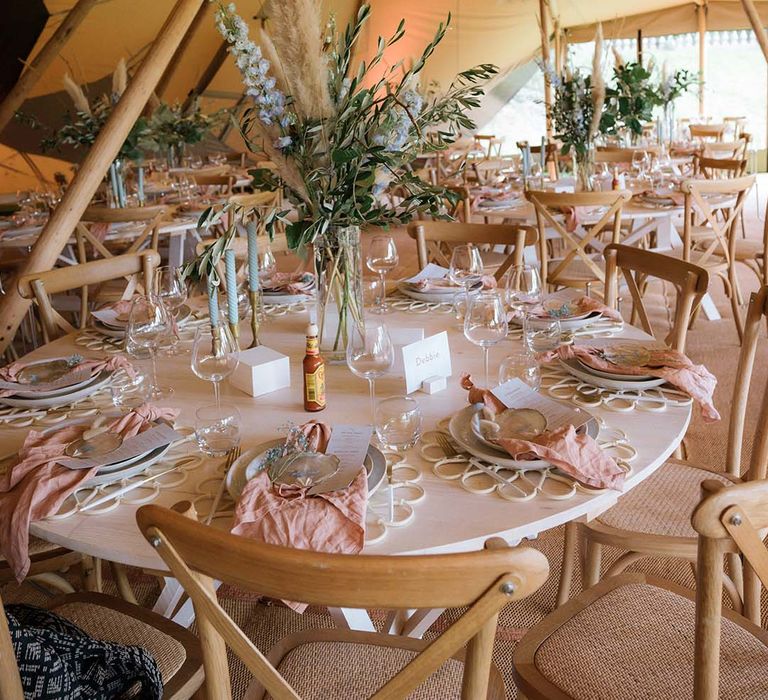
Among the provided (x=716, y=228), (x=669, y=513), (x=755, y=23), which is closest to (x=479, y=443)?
(x=669, y=513)

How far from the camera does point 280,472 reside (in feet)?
4.24

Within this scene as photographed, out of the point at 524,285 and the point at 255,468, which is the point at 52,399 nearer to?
the point at 255,468

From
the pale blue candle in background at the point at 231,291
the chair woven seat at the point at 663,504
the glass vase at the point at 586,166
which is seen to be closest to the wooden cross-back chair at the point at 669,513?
the chair woven seat at the point at 663,504

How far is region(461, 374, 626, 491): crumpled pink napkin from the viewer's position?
4.12 ft

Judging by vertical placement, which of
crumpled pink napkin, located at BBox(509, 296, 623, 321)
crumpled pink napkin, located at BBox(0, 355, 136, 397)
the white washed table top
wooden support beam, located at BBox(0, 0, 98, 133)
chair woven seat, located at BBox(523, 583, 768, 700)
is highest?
wooden support beam, located at BBox(0, 0, 98, 133)

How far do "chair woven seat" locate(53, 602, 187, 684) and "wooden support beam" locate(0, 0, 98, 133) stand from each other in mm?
6310

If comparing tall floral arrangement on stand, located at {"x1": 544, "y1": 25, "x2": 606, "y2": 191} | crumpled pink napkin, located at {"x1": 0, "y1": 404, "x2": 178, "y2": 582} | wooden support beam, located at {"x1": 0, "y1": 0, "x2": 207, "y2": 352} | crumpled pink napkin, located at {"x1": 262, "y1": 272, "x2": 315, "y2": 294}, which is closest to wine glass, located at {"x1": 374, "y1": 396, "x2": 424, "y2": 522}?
crumpled pink napkin, located at {"x1": 0, "y1": 404, "x2": 178, "y2": 582}

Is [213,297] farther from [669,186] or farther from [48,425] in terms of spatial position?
[669,186]

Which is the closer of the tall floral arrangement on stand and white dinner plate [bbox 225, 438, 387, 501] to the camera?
white dinner plate [bbox 225, 438, 387, 501]

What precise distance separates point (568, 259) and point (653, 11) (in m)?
9.95

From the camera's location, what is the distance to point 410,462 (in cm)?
139

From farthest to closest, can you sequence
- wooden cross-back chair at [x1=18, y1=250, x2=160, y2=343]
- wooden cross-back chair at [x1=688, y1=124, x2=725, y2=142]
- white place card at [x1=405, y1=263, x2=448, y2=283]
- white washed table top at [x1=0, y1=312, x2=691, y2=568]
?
wooden cross-back chair at [x1=688, y1=124, x2=725, y2=142], white place card at [x1=405, y1=263, x2=448, y2=283], wooden cross-back chair at [x1=18, y1=250, x2=160, y2=343], white washed table top at [x1=0, y1=312, x2=691, y2=568]

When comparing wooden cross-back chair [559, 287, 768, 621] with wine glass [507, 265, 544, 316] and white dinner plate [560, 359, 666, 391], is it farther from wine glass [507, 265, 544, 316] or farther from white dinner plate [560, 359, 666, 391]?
wine glass [507, 265, 544, 316]

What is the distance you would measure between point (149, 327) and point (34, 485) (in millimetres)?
592
